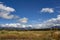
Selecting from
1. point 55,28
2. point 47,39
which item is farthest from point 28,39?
point 55,28

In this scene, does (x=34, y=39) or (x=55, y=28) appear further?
(x=55, y=28)

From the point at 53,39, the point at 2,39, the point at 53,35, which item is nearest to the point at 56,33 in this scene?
the point at 53,35

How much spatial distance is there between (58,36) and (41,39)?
143cm

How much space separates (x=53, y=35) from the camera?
18.2m

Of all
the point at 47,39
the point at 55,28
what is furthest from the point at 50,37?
the point at 55,28

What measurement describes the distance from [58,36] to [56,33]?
665 millimetres

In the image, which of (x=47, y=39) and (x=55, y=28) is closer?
(x=47, y=39)

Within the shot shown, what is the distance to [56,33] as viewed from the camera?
726 inches

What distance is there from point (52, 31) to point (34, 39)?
Answer: 84.4 inches

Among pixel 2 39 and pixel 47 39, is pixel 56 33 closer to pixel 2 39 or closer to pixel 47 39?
pixel 47 39

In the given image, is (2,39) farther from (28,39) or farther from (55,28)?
(55,28)

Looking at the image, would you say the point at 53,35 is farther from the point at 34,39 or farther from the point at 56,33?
the point at 34,39

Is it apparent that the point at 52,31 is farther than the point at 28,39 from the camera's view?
Yes

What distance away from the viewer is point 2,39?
17516mm
